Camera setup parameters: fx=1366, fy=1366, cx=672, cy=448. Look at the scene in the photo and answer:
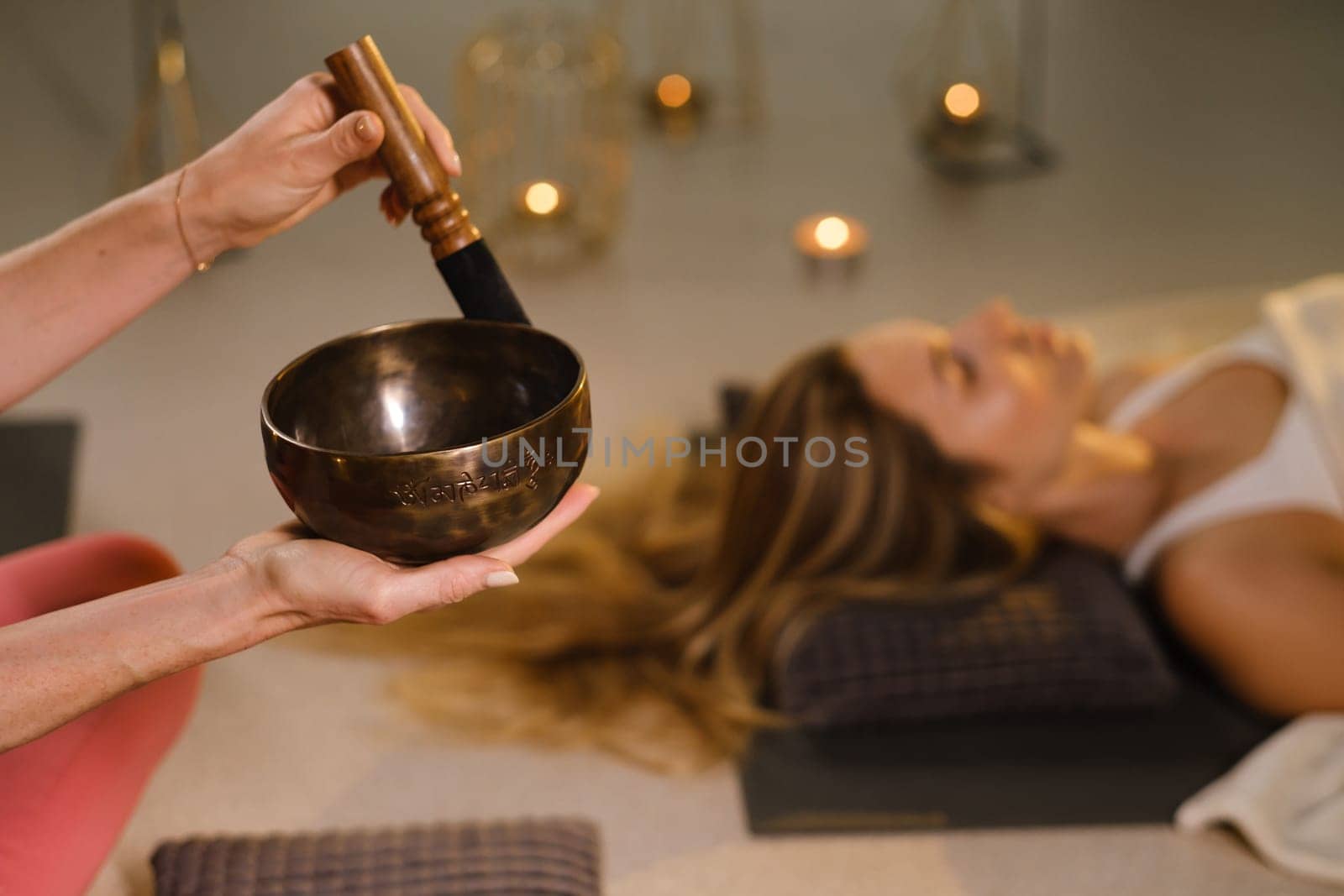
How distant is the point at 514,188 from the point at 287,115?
190 cm

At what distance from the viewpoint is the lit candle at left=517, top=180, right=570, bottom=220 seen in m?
2.94

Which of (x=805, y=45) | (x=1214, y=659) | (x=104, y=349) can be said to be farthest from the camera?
(x=805, y=45)

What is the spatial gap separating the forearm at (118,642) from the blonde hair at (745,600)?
0.96 metres

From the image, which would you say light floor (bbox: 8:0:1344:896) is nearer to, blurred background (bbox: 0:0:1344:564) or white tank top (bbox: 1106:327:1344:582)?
blurred background (bbox: 0:0:1344:564)

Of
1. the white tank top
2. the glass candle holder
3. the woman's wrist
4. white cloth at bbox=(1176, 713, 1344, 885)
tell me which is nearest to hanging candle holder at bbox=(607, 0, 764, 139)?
the glass candle holder

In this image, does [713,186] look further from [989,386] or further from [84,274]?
[84,274]

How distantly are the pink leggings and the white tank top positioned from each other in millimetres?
1295

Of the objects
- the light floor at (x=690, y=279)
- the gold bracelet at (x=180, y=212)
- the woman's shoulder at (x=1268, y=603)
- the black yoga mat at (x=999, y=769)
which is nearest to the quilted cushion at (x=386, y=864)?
the light floor at (x=690, y=279)

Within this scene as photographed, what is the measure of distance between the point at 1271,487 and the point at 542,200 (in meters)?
1.67

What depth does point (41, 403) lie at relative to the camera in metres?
2.52

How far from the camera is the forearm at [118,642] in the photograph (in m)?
0.90

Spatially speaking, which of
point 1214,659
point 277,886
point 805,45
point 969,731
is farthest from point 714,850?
point 805,45

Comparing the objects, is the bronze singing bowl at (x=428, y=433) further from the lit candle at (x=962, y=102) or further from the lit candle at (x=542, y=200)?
the lit candle at (x=962, y=102)

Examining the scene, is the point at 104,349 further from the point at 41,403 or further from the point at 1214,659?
the point at 1214,659
